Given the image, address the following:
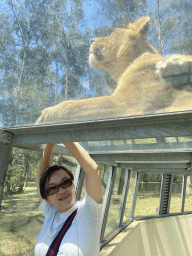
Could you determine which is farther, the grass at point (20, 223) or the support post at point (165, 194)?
the support post at point (165, 194)

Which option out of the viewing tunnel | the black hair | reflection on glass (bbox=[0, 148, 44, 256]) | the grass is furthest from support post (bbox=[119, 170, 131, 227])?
the black hair

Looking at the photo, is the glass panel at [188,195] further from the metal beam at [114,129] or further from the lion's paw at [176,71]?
the lion's paw at [176,71]

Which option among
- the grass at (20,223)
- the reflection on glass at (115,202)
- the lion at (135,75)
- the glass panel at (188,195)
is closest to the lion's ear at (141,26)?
the lion at (135,75)

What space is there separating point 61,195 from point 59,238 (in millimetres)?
292

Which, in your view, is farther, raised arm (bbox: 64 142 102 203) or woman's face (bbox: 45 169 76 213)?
woman's face (bbox: 45 169 76 213)

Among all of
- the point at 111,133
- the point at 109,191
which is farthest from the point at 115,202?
the point at 111,133

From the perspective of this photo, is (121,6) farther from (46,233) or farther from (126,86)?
(46,233)

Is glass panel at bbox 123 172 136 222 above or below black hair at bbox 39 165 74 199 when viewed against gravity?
below

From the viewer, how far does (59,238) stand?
1331mm

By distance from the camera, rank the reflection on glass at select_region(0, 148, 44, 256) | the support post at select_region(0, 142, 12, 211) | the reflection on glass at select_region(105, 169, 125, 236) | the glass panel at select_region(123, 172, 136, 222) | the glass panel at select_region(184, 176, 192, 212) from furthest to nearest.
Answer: the glass panel at select_region(184, 176, 192, 212) → the glass panel at select_region(123, 172, 136, 222) → the reflection on glass at select_region(105, 169, 125, 236) → the reflection on glass at select_region(0, 148, 44, 256) → the support post at select_region(0, 142, 12, 211)

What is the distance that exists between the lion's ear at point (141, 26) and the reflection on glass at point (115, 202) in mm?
6119

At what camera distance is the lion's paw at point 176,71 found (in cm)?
146

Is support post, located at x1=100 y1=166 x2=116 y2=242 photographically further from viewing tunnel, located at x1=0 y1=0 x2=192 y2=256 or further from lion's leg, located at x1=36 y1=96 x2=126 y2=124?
lion's leg, located at x1=36 y1=96 x2=126 y2=124

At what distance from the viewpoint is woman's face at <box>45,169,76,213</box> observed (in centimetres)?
153
